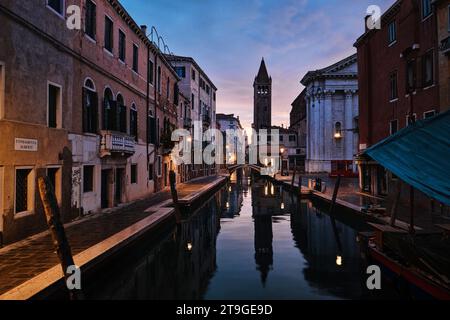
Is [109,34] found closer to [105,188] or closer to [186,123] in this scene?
[105,188]

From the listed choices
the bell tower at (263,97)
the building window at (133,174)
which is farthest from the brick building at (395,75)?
the bell tower at (263,97)

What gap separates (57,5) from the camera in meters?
10.9

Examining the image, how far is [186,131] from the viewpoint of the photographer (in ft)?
109

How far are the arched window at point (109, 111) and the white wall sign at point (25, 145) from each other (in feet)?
17.0

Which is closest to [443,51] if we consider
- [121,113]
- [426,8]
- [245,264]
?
[426,8]

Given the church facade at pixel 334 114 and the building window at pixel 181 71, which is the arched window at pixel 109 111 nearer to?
the building window at pixel 181 71

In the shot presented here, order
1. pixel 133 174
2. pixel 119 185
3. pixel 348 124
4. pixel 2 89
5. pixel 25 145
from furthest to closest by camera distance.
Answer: pixel 348 124 → pixel 133 174 → pixel 119 185 → pixel 25 145 → pixel 2 89

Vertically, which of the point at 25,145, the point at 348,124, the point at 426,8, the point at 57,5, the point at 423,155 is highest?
the point at 426,8

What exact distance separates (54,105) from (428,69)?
15.9m

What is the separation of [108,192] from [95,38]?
6.88 meters

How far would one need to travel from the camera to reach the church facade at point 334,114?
4584 centimetres

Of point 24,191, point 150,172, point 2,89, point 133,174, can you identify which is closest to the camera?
point 2,89
